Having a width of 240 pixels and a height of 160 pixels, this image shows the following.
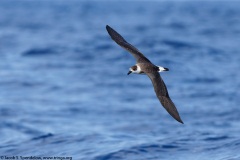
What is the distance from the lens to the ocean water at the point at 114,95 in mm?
12445

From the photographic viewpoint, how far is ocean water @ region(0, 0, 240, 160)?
12.4m

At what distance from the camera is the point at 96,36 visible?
93.0ft

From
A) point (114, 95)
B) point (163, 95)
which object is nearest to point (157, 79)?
point (163, 95)

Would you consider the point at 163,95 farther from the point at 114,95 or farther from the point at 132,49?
the point at 114,95

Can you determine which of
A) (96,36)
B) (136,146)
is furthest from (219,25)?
(136,146)

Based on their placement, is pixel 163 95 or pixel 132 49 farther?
pixel 132 49

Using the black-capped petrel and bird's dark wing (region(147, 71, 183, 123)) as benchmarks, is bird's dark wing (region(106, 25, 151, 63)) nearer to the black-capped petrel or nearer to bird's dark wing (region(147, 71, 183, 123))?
the black-capped petrel

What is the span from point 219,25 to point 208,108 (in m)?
19.0

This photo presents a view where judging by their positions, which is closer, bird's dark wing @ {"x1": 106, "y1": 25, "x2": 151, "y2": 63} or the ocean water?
bird's dark wing @ {"x1": 106, "y1": 25, "x2": 151, "y2": 63}

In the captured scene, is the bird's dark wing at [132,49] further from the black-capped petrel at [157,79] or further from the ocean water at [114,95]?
the ocean water at [114,95]

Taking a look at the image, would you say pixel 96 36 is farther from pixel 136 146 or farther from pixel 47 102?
pixel 136 146

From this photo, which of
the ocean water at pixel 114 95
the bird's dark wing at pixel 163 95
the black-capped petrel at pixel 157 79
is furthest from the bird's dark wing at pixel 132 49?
the ocean water at pixel 114 95

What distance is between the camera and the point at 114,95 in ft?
58.8

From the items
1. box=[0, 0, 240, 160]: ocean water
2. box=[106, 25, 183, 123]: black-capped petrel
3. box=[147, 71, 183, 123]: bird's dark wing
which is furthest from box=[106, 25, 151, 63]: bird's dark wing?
box=[0, 0, 240, 160]: ocean water
